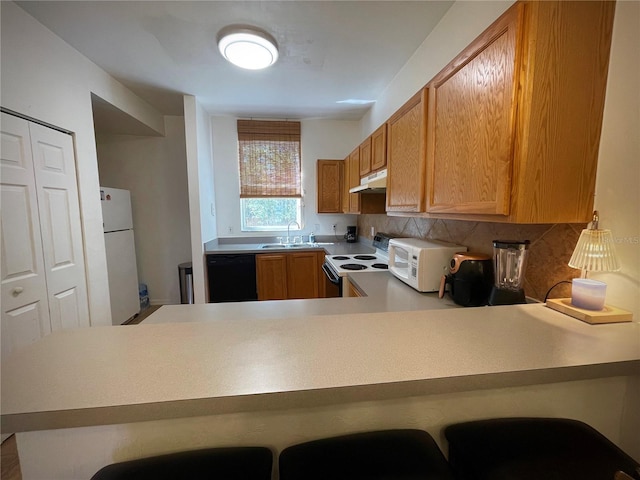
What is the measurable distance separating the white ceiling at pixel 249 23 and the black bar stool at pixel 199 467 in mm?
2237

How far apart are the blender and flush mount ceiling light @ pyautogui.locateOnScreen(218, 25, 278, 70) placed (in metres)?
2.04

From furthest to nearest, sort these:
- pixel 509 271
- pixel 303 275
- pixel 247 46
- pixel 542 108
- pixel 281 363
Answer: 1. pixel 303 275
2. pixel 247 46
3. pixel 509 271
4. pixel 542 108
5. pixel 281 363

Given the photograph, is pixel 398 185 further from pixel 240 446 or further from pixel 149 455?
pixel 149 455

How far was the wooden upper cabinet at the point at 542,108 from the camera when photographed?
864 mm

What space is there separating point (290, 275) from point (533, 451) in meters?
2.82

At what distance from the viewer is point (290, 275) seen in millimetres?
3346

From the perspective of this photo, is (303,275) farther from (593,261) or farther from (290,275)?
(593,261)

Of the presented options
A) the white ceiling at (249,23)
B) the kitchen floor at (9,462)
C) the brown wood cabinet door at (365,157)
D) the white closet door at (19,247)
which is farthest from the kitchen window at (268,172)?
the kitchen floor at (9,462)

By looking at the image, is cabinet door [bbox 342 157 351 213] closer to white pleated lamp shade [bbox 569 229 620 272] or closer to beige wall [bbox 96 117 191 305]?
beige wall [bbox 96 117 191 305]

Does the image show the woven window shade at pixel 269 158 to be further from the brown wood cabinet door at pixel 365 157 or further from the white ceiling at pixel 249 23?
the brown wood cabinet door at pixel 365 157

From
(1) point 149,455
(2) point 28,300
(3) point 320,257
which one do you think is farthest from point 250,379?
(3) point 320,257

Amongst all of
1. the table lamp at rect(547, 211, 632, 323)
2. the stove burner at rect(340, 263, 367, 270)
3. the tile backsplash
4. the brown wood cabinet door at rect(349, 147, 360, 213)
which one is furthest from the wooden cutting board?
the brown wood cabinet door at rect(349, 147, 360, 213)

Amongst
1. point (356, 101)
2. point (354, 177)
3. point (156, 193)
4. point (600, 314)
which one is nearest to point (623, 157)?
point (600, 314)

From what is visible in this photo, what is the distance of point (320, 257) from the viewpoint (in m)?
3.42
